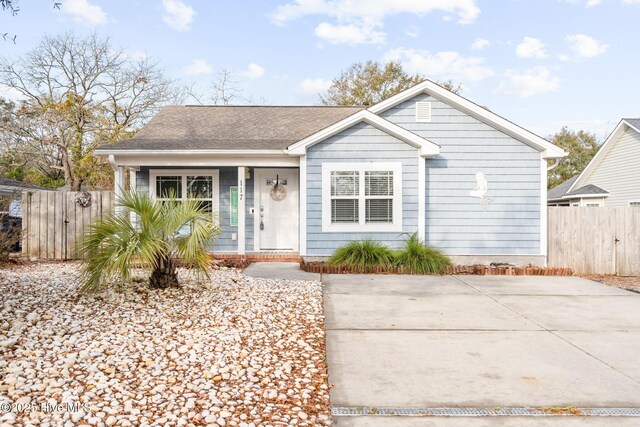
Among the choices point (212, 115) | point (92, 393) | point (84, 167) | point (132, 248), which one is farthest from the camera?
Answer: point (84, 167)

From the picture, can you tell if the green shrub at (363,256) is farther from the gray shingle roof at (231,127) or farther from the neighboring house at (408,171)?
the gray shingle roof at (231,127)

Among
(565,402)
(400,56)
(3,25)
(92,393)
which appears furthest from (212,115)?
(400,56)

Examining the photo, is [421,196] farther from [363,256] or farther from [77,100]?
[77,100]

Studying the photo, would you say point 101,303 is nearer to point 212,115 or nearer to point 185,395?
point 185,395

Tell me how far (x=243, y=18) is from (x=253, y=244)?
8448 mm

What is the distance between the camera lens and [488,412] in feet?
9.39

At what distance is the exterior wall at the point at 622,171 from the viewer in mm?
16219

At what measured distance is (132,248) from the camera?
207 inches

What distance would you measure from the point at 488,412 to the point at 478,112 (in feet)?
26.6

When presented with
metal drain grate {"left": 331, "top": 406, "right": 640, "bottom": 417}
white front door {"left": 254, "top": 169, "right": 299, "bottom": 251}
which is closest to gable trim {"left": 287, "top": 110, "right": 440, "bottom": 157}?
white front door {"left": 254, "top": 169, "right": 299, "bottom": 251}

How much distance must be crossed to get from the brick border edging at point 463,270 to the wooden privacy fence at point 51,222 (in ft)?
18.1

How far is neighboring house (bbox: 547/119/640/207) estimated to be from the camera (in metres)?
16.2

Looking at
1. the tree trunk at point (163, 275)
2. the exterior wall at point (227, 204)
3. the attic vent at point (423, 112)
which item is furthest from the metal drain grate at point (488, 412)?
the exterior wall at point (227, 204)

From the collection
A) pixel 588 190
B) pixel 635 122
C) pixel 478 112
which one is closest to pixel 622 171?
pixel 588 190
